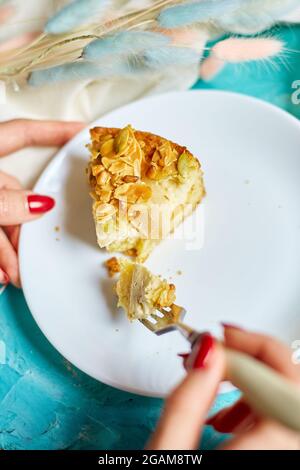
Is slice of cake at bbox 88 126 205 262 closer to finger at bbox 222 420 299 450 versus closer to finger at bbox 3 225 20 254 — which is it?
finger at bbox 3 225 20 254

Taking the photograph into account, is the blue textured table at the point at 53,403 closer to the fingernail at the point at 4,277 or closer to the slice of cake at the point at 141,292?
the fingernail at the point at 4,277

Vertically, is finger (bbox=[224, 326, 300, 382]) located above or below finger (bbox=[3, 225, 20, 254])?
below

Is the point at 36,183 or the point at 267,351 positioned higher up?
the point at 36,183

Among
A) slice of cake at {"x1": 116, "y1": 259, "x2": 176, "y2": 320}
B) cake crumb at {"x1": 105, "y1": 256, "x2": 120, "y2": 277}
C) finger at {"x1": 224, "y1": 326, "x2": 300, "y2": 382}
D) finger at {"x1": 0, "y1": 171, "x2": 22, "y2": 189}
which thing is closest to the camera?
finger at {"x1": 224, "y1": 326, "x2": 300, "y2": 382}

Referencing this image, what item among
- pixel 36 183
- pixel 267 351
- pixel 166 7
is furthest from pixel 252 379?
pixel 166 7

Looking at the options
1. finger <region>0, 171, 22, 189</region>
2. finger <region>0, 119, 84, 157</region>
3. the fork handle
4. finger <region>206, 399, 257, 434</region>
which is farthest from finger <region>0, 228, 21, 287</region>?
the fork handle
